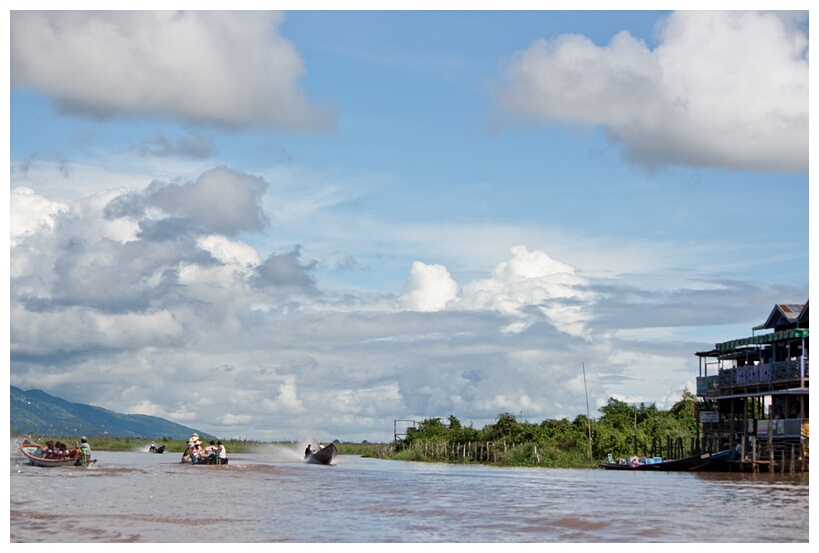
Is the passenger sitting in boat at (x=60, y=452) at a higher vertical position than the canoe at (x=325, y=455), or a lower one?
higher

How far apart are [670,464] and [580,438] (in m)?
12.0

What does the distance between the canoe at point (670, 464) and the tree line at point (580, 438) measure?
2.12 m

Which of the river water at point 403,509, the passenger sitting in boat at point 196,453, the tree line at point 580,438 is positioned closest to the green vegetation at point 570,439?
the tree line at point 580,438

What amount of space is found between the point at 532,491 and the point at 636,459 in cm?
1348

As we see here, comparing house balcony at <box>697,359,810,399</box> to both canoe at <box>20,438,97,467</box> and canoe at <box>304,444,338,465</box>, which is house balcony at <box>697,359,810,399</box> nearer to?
canoe at <box>304,444,338,465</box>

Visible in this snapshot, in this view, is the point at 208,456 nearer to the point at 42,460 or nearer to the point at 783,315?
the point at 42,460

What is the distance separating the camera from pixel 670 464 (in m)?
41.6

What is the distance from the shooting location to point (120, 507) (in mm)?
23609

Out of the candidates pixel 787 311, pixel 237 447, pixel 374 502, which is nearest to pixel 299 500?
pixel 374 502

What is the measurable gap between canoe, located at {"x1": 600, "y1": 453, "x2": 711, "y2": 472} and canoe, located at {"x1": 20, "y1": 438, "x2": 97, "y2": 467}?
21.7m

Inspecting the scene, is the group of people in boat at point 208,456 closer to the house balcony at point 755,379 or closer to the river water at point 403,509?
the river water at point 403,509

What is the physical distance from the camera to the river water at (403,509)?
19.0 meters

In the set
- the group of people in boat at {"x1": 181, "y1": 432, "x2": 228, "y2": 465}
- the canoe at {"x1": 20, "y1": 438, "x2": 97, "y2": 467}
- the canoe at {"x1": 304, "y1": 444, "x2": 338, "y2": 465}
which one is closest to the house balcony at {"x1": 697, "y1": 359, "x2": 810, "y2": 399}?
the canoe at {"x1": 304, "y1": 444, "x2": 338, "y2": 465}

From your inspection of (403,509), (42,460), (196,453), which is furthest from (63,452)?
(403,509)
